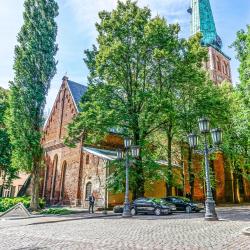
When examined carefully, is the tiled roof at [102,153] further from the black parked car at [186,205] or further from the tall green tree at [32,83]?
the black parked car at [186,205]

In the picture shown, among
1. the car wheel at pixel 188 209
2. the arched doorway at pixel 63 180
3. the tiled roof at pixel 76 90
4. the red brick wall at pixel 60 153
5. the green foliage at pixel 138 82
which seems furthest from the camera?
the tiled roof at pixel 76 90

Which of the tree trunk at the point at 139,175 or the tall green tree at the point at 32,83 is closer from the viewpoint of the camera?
the tree trunk at the point at 139,175

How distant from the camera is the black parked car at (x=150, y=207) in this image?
62.4 feet

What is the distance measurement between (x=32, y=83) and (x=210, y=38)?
52.6 metres

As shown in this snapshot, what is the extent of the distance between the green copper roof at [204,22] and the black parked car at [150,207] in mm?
52828

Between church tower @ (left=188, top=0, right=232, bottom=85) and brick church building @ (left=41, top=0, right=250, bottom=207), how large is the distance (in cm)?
2794

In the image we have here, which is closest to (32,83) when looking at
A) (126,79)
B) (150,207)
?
(126,79)

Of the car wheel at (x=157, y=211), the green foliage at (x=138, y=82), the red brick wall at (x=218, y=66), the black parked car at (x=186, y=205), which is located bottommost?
the car wheel at (x=157, y=211)

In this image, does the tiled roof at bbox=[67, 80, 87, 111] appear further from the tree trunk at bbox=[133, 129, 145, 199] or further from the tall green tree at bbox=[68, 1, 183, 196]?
the tree trunk at bbox=[133, 129, 145, 199]

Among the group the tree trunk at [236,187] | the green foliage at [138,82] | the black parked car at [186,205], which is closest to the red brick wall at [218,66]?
the tree trunk at [236,187]

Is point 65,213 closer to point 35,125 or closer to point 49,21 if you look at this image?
point 35,125

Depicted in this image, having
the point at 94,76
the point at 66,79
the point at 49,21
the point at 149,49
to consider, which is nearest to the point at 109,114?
the point at 94,76

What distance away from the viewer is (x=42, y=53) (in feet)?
84.8

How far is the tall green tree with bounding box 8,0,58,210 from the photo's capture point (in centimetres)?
2412
